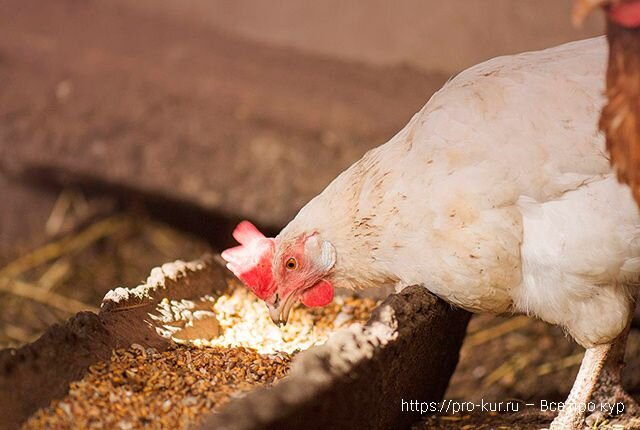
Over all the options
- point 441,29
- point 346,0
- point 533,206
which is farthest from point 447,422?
point 346,0

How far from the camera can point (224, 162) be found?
10.8 ft

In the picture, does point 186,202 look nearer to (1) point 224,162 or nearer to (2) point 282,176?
(1) point 224,162

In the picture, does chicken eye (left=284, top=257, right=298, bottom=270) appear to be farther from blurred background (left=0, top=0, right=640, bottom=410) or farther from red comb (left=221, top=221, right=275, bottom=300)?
blurred background (left=0, top=0, right=640, bottom=410)

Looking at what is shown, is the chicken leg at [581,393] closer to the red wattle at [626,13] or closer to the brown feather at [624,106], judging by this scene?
the brown feather at [624,106]

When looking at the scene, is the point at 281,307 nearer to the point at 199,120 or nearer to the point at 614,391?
the point at 614,391

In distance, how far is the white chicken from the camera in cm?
164

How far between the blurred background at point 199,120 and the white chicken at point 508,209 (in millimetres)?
1214

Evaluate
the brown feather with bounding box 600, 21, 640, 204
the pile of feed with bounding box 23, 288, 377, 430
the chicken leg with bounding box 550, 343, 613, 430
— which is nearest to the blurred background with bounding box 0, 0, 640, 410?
the chicken leg with bounding box 550, 343, 613, 430

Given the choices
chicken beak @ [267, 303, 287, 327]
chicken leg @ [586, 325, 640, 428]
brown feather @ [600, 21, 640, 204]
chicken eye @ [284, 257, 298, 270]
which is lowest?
chicken leg @ [586, 325, 640, 428]

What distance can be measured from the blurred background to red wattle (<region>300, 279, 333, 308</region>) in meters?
1.16

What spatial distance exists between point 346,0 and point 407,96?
552 mm

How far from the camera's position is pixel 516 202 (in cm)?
170

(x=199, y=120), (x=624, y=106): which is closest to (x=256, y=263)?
(x=624, y=106)

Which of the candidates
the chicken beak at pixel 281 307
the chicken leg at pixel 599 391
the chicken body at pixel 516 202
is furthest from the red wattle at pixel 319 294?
the chicken leg at pixel 599 391
